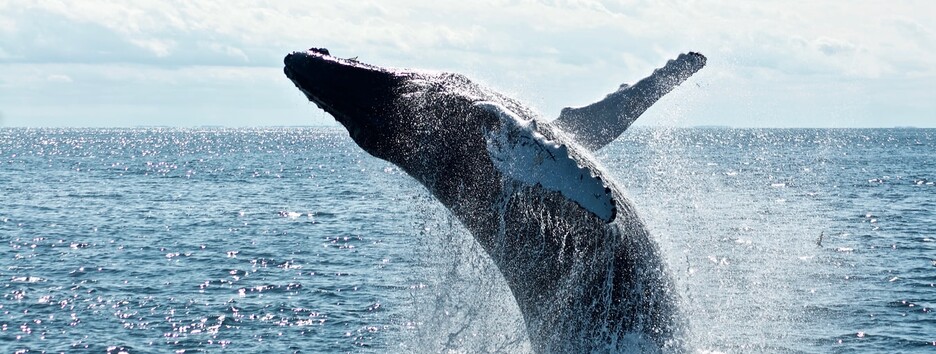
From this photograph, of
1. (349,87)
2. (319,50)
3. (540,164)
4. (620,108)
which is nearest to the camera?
(540,164)

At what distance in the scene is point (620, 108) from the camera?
10.6 meters

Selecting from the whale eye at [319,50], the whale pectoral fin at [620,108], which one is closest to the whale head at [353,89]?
the whale eye at [319,50]

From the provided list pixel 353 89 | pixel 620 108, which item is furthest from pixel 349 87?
pixel 620 108

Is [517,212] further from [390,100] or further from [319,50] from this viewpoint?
[319,50]

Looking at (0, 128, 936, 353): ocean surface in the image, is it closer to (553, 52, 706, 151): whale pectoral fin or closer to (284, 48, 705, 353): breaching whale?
(284, 48, 705, 353): breaching whale

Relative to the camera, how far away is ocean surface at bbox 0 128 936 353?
58.6 feet

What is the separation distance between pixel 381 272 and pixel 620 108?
17.6m

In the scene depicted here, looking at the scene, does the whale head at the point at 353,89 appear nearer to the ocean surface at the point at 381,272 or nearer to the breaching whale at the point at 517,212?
the breaching whale at the point at 517,212

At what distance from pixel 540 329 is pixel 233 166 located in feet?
275

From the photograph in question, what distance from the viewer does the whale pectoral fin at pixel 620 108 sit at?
10.4m

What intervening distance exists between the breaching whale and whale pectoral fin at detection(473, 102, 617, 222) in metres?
0.50

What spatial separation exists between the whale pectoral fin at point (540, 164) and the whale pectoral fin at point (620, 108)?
2.08 m

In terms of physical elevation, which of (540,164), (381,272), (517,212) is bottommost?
(381,272)

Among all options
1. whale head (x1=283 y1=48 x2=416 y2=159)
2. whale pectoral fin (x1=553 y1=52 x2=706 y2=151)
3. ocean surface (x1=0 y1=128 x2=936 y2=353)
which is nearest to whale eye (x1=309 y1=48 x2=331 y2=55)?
whale head (x1=283 y1=48 x2=416 y2=159)
